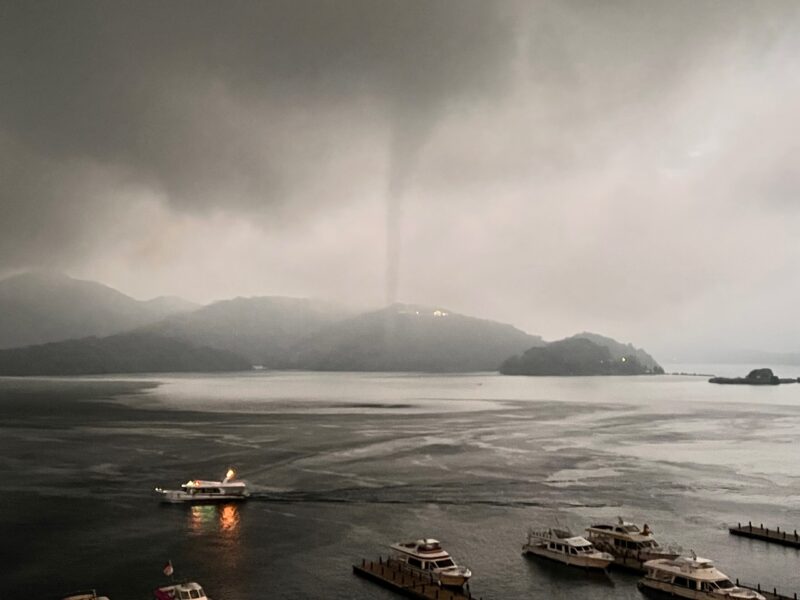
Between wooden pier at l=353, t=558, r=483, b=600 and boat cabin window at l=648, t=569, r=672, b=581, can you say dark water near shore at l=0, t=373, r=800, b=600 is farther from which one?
boat cabin window at l=648, t=569, r=672, b=581

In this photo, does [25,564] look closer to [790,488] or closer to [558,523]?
[558,523]

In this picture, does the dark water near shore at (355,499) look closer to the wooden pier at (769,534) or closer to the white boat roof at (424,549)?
the wooden pier at (769,534)

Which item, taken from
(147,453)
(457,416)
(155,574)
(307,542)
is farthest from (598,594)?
(457,416)

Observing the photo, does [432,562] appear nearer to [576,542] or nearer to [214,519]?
[576,542]

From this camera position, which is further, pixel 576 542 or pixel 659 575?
pixel 576 542

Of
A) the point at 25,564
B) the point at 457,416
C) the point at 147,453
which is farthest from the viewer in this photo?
the point at 457,416

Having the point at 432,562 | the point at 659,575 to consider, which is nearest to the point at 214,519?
the point at 432,562

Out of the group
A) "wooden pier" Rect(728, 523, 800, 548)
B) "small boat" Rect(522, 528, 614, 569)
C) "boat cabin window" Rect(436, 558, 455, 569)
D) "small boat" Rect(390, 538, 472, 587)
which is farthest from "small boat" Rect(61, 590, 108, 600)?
"wooden pier" Rect(728, 523, 800, 548)
